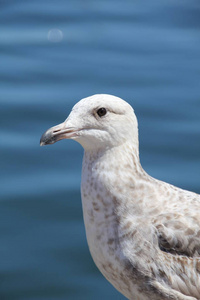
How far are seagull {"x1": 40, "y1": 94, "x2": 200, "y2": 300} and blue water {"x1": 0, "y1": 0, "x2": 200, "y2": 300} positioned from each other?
2.96ft

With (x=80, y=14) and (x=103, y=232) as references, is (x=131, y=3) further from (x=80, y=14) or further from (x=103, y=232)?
(x=103, y=232)

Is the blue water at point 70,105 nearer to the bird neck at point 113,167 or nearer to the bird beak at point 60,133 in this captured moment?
the bird neck at point 113,167

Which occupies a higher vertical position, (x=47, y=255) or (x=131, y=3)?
(x=131, y=3)

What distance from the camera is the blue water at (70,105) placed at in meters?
4.32

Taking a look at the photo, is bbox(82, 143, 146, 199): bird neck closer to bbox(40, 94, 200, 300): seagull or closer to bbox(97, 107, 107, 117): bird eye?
bbox(40, 94, 200, 300): seagull

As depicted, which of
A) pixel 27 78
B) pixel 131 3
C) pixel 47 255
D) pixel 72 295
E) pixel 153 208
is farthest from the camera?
pixel 131 3

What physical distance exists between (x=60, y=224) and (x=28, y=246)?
0.96 ft

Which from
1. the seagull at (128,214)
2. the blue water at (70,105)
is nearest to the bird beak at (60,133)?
the seagull at (128,214)

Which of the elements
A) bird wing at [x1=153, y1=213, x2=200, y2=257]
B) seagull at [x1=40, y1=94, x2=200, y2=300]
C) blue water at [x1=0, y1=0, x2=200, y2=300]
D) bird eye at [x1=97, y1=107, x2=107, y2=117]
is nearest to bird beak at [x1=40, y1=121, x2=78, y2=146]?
seagull at [x1=40, y1=94, x2=200, y2=300]

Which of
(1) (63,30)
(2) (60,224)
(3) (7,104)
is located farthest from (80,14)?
(2) (60,224)

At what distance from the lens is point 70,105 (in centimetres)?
580

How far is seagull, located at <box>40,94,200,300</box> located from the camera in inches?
126

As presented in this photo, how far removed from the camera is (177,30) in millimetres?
7363

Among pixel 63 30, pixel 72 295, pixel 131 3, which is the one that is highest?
pixel 131 3
